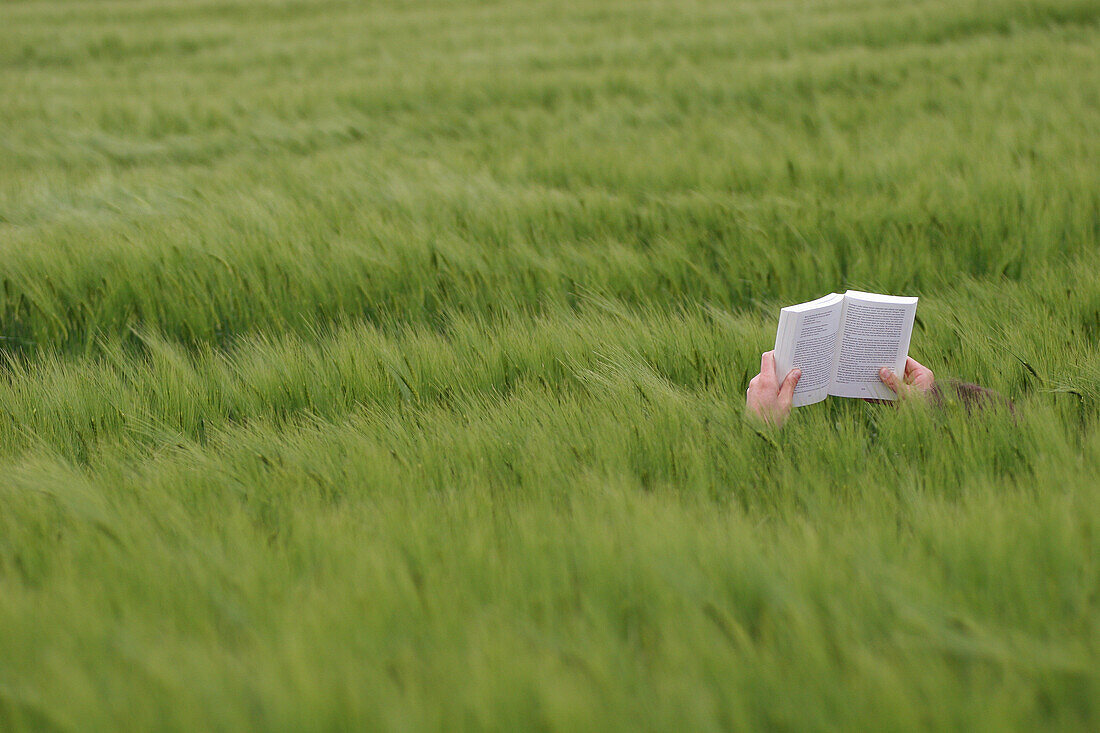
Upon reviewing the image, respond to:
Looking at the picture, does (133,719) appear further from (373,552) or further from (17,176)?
(17,176)

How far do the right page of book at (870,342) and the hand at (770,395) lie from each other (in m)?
0.13

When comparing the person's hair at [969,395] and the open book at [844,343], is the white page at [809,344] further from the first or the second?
the person's hair at [969,395]

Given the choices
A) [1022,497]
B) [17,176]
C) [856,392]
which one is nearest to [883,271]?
[856,392]

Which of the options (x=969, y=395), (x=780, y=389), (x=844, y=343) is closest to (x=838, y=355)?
(x=844, y=343)

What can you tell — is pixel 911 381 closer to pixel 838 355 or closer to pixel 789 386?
pixel 838 355

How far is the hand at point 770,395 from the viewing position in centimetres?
134

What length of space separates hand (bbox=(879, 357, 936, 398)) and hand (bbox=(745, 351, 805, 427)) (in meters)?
0.19

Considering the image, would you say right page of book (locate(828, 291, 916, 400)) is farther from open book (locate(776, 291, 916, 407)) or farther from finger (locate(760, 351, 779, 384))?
finger (locate(760, 351, 779, 384))

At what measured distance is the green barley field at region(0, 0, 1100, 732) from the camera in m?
0.77

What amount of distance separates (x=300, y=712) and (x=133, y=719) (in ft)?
0.56

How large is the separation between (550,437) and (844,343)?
0.59 metres

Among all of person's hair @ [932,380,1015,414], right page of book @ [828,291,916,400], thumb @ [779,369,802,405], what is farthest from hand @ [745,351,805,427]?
person's hair @ [932,380,1015,414]

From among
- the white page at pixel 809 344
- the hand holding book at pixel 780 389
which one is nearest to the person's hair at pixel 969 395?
the hand holding book at pixel 780 389

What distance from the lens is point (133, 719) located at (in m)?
0.74
